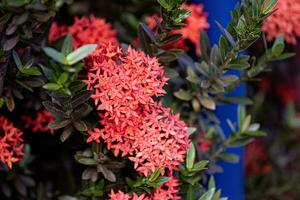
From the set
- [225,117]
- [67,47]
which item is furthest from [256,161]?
[67,47]

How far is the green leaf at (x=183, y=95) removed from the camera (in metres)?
1.16

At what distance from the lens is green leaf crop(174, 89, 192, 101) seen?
1156 millimetres

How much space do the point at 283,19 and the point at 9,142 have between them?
66 centimetres

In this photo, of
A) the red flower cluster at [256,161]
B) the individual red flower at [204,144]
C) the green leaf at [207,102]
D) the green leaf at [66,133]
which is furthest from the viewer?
the red flower cluster at [256,161]

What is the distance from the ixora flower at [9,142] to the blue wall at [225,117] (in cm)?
49

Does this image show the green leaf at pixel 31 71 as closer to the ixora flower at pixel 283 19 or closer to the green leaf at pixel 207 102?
the green leaf at pixel 207 102

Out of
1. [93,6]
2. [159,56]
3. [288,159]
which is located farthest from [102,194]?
[288,159]

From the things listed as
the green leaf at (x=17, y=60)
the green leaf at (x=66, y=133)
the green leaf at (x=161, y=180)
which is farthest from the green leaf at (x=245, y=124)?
the green leaf at (x=17, y=60)

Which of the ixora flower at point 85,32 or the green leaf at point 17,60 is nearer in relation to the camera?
the green leaf at point 17,60

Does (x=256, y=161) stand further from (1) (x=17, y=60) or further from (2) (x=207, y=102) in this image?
(1) (x=17, y=60)

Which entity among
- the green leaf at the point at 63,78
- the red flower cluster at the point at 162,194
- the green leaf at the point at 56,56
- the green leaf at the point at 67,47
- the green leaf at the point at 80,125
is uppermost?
the green leaf at the point at 67,47

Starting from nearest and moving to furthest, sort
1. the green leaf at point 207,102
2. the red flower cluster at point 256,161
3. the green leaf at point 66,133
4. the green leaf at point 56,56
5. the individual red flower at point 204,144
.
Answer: the green leaf at point 56,56 → the green leaf at point 66,133 → the green leaf at point 207,102 → the individual red flower at point 204,144 → the red flower cluster at point 256,161

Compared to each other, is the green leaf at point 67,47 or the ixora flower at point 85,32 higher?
the ixora flower at point 85,32

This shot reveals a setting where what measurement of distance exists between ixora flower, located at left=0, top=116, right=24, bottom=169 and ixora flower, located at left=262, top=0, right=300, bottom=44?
601 mm
